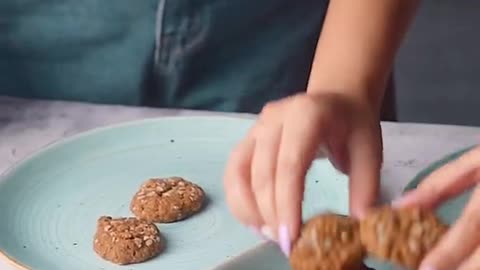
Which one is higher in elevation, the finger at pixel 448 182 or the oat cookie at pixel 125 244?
the finger at pixel 448 182

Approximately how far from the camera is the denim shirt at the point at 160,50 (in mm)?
928

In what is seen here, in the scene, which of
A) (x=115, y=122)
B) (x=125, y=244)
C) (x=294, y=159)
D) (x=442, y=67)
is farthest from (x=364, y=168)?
(x=442, y=67)

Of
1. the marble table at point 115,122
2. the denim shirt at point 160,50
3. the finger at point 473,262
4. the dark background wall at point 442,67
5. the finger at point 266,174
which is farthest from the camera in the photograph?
the dark background wall at point 442,67

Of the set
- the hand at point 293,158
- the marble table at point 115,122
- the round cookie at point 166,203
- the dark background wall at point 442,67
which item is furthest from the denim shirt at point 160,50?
the dark background wall at point 442,67

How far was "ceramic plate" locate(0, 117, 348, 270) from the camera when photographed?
2.34 feet

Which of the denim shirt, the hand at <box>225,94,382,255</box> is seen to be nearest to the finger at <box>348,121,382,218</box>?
the hand at <box>225,94,382,255</box>

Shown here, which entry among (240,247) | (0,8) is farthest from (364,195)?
(0,8)

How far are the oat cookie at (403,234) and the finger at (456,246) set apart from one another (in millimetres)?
11

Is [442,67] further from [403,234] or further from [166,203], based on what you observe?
[403,234]

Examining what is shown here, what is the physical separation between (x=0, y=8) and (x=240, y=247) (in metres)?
0.38

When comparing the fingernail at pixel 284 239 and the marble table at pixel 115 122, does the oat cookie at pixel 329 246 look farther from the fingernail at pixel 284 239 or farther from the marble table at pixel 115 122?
the marble table at pixel 115 122

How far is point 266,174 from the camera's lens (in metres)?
0.57

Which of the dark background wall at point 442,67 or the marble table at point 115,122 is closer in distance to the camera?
the marble table at point 115,122

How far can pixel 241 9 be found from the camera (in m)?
0.94
